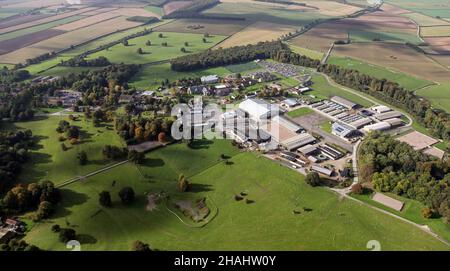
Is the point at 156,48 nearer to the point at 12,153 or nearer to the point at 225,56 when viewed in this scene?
the point at 225,56

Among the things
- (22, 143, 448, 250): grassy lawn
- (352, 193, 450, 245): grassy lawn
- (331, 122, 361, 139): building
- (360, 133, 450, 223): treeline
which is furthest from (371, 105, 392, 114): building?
(22, 143, 448, 250): grassy lawn

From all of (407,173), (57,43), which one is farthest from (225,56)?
(407,173)

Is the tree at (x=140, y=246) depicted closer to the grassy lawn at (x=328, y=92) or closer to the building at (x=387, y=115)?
the building at (x=387, y=115)

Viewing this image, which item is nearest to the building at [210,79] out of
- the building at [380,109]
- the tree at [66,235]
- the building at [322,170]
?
the building at [380,109]

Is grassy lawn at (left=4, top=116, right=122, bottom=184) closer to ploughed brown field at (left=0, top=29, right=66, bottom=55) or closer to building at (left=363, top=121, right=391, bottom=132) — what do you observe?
building at (left=363, top=121, right=391, bottom=132)

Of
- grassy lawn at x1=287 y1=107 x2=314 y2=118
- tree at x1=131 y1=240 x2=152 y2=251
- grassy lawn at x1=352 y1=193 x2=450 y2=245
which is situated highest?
grassy lawn at x1=287 y1=107 x2=314 y2=118
